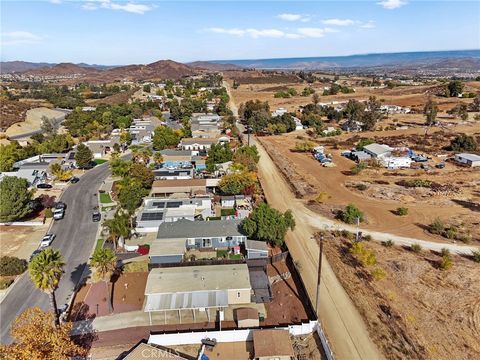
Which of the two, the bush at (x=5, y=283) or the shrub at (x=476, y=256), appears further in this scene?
the shrub at (x=476, y=256)

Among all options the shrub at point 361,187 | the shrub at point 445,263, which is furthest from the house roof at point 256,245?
the shrub at point 361,187

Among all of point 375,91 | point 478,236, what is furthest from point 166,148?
point 375,91

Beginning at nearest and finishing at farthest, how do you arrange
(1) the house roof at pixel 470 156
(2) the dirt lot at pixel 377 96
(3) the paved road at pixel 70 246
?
(3) the paved road at pixel 70 246 → (1) the house roof at pixel 470 156 → (2) the dirt lot at pixel 377 96

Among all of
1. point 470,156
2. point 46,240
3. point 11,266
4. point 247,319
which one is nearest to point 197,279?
point 247,319

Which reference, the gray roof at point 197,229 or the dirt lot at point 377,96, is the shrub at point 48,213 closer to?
the gray roof at point 197,229

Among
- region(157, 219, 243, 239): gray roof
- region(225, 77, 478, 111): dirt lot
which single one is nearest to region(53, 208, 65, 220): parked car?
region(157, 219, 243, 239): gray roof

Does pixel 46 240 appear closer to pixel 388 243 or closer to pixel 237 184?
pixel 237 184

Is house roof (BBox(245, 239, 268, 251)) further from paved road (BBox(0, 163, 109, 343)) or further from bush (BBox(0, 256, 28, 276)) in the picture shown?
bush (BBox(0, 256, 28, 276))

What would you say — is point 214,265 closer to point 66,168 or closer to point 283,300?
point 283,300
